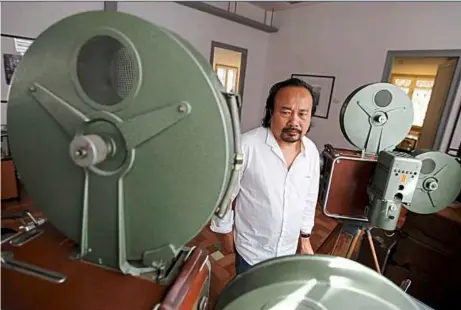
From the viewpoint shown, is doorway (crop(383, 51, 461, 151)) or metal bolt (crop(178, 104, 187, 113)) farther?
doorway (crop(383, 51, 461, 151))

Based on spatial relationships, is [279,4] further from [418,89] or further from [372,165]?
[372,165]

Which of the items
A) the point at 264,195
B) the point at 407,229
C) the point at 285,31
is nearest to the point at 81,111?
the point at 264,195

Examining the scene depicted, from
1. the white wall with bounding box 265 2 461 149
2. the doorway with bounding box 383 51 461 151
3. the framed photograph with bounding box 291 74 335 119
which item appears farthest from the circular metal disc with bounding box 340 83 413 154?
the framed photograph with bounding box 291 74 335 119

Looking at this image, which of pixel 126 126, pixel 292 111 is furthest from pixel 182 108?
pixel 292 111

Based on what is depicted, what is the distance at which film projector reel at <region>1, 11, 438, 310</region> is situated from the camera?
0.39 m

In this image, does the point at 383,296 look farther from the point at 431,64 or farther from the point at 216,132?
the point at 431,64

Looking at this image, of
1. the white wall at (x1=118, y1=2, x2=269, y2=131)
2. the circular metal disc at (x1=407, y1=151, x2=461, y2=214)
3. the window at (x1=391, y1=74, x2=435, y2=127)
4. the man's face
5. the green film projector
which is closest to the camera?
the man's face

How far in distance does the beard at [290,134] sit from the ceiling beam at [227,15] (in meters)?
3.43

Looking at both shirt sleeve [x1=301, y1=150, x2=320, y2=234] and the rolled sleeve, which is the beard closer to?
shirt sleeve [x1=301, y1=150, x2=320, y2=234]

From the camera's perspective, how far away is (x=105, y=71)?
45cm

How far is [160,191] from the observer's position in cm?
43

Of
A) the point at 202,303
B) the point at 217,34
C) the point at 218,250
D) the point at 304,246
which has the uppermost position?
the point at 217,34

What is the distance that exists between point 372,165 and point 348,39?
344 centimetres

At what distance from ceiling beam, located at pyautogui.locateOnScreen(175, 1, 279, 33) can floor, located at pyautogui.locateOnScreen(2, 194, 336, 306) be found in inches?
121
